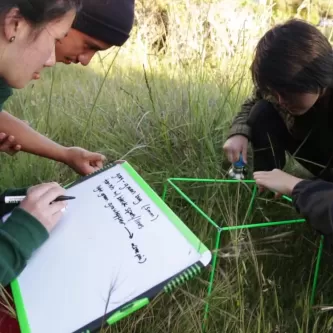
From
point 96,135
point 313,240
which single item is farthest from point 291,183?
point 96,135

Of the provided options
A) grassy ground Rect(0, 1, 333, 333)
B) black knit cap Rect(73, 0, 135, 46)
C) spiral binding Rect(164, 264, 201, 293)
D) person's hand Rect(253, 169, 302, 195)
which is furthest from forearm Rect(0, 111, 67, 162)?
spiral binding Rect(164, 264, 201, 293)

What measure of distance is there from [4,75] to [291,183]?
0.67m

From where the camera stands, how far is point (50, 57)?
1094 millimetres

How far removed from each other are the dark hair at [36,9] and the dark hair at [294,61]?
1.80ft

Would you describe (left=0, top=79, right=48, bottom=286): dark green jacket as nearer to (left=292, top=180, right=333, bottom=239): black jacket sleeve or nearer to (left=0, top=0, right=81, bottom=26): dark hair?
(left=0, top=0, right=81, bottom=26): dark hair

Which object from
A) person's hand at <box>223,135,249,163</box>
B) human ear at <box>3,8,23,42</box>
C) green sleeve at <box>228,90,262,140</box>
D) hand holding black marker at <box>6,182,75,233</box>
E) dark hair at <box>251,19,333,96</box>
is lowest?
person's hand at <box>223,135,249,163</box>

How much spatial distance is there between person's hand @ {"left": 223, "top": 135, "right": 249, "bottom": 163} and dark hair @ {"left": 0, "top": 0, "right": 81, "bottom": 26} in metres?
0.67

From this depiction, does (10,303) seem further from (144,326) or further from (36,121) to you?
(36,121)

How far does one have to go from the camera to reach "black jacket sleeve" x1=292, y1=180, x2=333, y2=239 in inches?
40.7

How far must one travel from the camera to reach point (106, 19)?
4.51 ft

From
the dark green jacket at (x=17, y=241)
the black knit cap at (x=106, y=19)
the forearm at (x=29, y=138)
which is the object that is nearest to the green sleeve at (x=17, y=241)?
the dark green jacket at (x=17, y=241)

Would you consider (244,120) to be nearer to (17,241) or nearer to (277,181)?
(277,181)

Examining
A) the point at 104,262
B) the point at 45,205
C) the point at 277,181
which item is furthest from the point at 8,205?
the point at 277,181

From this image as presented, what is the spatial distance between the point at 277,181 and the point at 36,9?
2.08 ft
